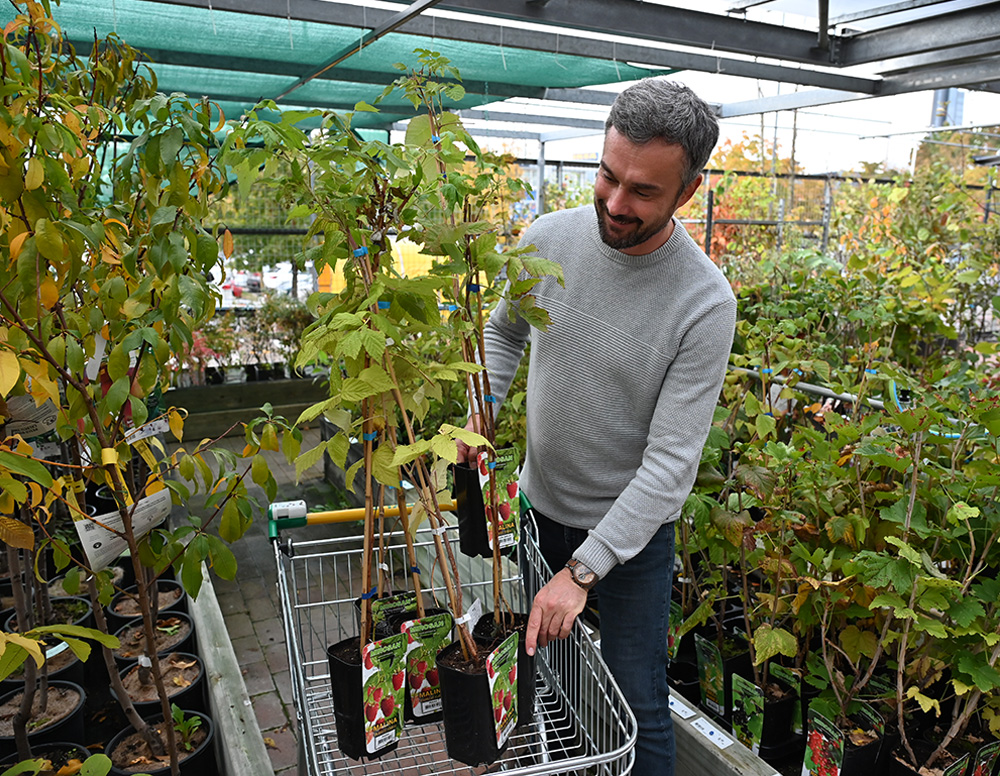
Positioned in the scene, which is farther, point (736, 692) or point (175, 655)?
point (175, 655)

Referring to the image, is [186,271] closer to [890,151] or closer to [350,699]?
[350,699]

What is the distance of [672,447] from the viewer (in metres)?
1.51

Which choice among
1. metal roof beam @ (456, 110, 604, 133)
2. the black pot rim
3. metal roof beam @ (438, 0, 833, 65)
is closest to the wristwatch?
the black pot rim

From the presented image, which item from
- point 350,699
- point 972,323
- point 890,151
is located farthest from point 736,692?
point 890,151

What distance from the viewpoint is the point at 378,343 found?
1.14m

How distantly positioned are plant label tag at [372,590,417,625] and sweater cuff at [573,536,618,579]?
1.03 feet

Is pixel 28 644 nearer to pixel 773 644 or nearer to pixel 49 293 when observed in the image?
pixel 49 293

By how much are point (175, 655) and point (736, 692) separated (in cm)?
159

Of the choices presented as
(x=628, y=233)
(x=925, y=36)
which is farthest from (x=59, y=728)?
(x=925, y=36)

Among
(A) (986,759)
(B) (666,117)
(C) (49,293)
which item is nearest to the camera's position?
(C) (49,293)

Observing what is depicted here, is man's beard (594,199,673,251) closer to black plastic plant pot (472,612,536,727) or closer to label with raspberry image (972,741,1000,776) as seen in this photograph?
black plastic plant pot (472,612,536,727)

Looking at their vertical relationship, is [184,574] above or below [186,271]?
below

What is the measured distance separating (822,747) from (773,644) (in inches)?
9.7

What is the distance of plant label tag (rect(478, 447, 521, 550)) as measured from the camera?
1.41m
